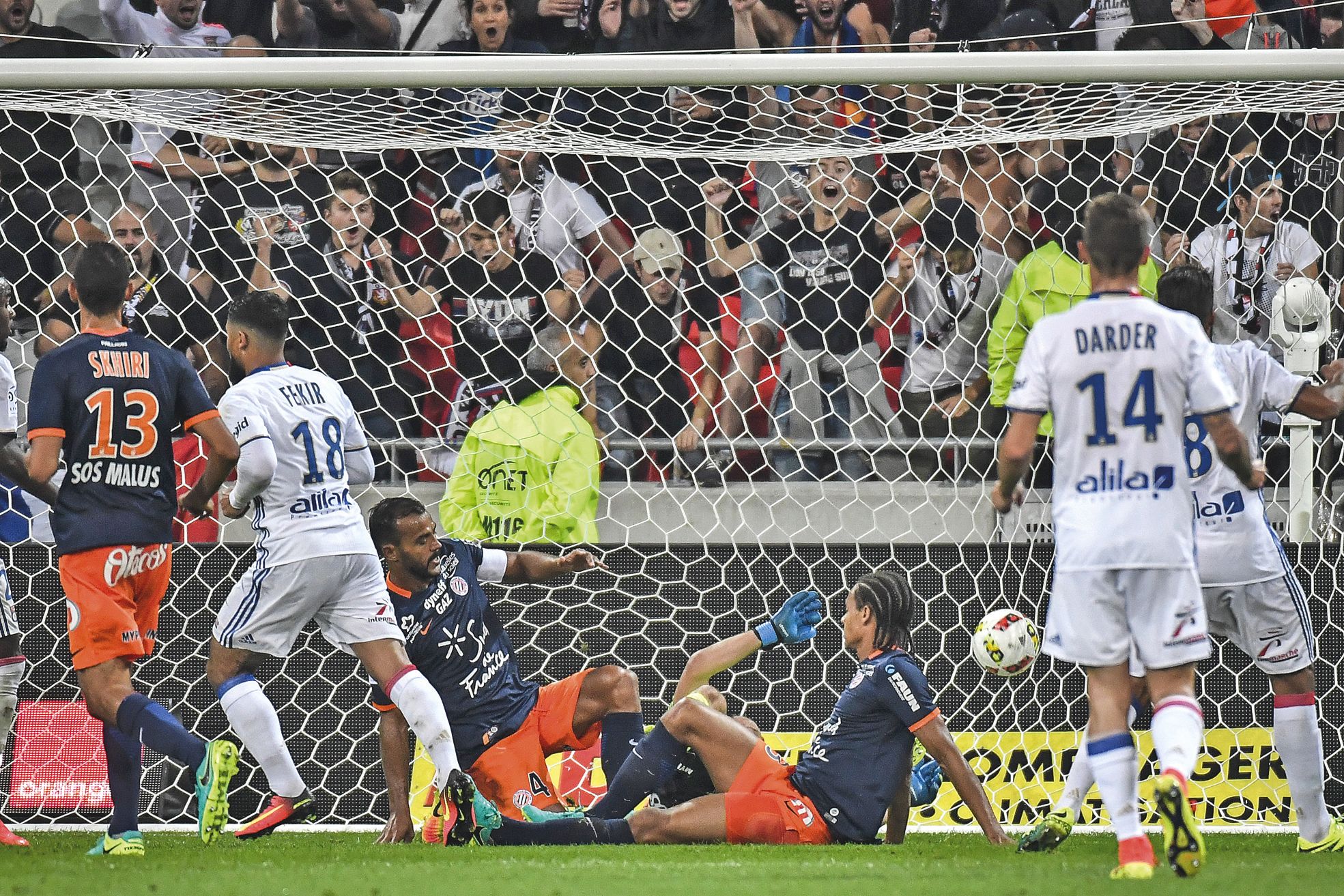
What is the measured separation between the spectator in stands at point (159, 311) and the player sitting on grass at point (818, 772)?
10.4 ft

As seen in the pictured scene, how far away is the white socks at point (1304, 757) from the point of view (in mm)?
4570

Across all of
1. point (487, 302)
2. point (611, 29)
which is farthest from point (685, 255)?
point (611, 29)

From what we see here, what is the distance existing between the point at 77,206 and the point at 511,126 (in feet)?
7.53

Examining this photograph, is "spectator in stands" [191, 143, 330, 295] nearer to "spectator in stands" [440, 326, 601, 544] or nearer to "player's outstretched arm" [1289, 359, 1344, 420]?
"spectator in stands" [440, 326, 601, 544]

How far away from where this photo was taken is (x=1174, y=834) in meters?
3.36

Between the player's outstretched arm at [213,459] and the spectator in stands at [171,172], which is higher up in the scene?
the spectator in stands at [171,172]

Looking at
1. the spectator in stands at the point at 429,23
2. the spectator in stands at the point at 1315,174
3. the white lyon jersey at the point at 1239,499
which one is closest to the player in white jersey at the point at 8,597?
the white lyon jersey at the point at 1239,499

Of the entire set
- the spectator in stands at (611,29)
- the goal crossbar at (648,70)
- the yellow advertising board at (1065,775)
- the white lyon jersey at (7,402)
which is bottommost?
the yellow advertising board at (1065,775)

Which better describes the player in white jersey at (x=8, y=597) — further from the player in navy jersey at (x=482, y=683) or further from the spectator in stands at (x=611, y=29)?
the spectator in stands at (x=611, y=29)

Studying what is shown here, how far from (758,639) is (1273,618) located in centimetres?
174

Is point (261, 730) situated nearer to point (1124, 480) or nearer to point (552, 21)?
point (1124, 480)

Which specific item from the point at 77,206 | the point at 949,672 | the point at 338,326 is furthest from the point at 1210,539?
the point at 77,206

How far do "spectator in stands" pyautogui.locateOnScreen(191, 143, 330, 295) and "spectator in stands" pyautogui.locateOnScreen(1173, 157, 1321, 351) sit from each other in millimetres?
4275

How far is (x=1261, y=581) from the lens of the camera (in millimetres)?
4578
